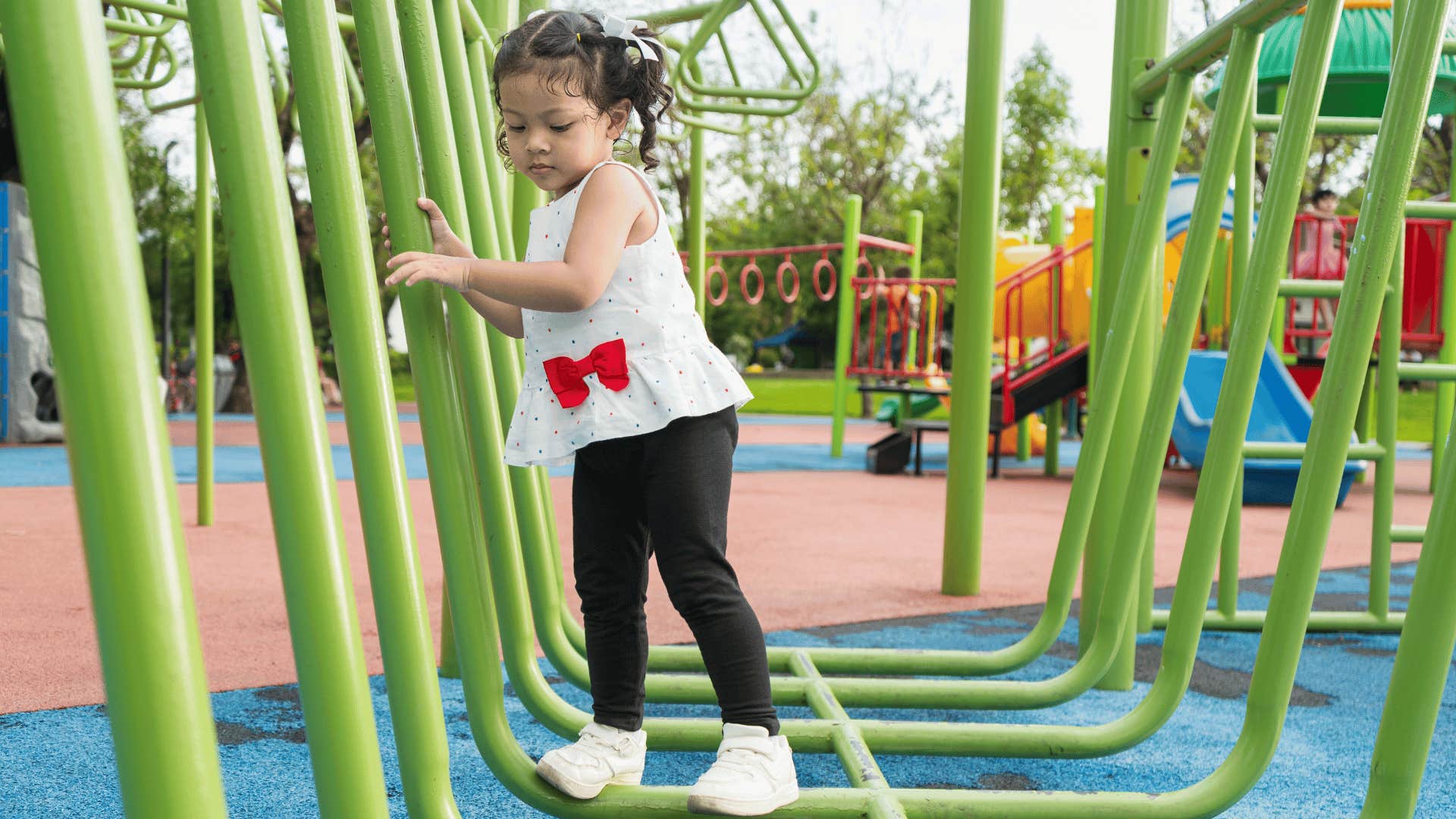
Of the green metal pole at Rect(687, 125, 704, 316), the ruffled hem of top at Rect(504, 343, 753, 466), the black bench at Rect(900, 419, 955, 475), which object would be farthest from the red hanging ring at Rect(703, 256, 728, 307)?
the ruffled hem of top at Rect(504, 343, 753, 466)

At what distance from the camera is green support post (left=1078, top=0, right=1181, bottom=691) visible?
6.84 ft

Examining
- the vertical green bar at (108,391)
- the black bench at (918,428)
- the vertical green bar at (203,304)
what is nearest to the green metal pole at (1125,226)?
the vertical green bar at (108,391)

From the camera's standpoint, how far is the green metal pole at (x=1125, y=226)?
2.09 metres

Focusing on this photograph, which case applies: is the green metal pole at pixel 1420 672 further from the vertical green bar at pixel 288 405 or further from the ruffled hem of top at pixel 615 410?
the vertical green bar at pixel 288 405

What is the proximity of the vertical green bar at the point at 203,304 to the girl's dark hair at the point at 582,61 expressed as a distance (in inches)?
93.9

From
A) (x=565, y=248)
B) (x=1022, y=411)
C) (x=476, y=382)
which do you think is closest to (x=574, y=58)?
(x=565, y=248)

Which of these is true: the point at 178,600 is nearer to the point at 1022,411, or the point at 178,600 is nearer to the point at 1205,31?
the point at 1205,31

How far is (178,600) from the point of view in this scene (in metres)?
0.59

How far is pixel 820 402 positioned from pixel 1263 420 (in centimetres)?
1304

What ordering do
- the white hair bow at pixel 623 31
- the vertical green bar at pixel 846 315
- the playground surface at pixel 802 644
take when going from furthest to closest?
1. the vertical green bar at pixel 846 315
2. the playground surface at pixel 802 644
3. the white hair bow at pixel 623 31

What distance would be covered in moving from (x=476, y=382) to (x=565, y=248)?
7.1 inches

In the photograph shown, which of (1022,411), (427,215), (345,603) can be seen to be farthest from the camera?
(1022,411)

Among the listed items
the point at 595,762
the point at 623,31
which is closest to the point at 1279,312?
the point at 623,31

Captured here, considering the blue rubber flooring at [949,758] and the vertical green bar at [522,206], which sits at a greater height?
the vertical green bar at [522,206]
